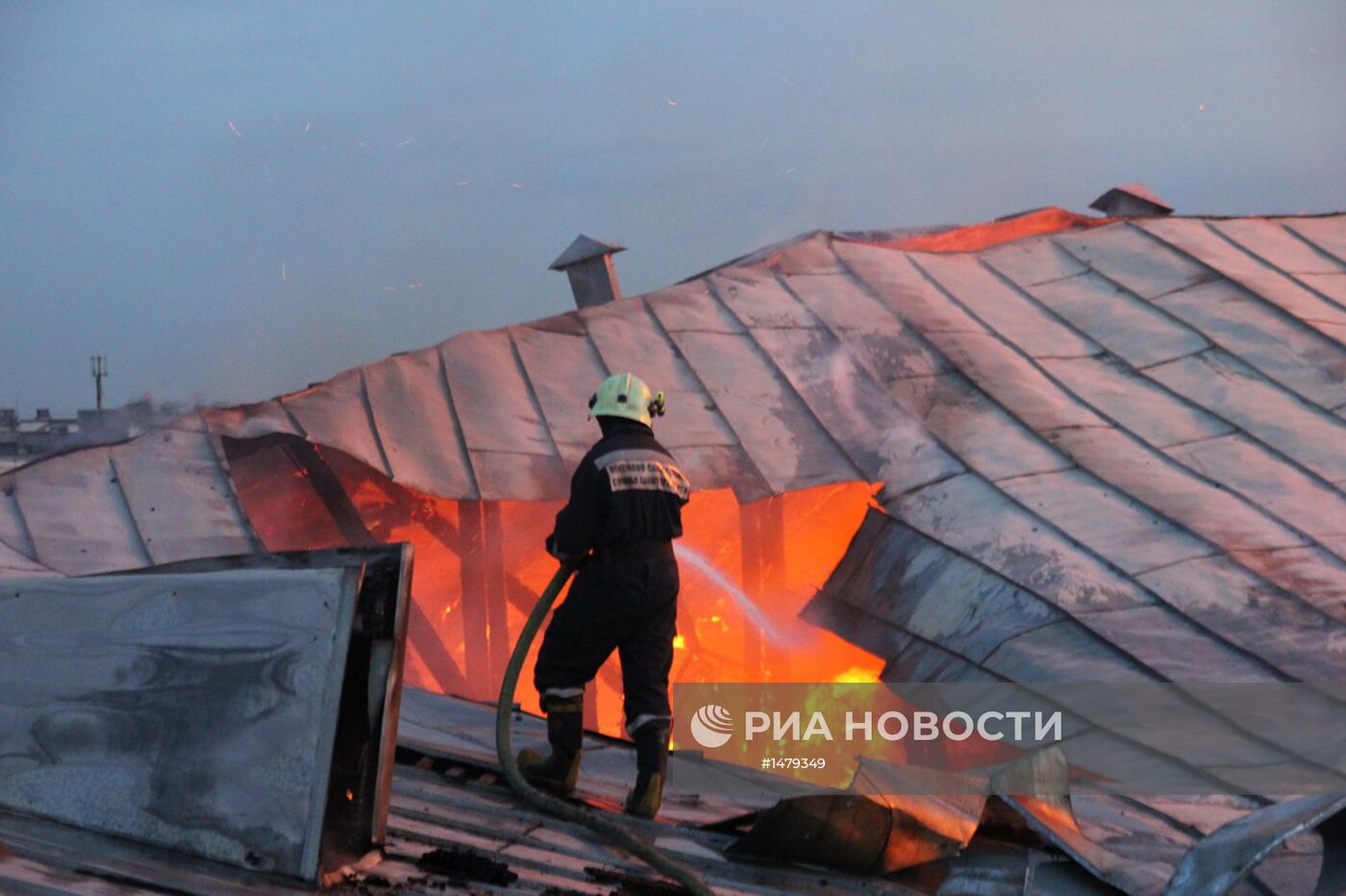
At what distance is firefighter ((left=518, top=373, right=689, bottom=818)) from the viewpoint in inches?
166

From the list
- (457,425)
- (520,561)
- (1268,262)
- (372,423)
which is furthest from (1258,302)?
(372,423)

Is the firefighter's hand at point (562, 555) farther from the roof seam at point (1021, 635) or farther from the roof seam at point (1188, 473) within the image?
the roof seam at point (1188, 473)

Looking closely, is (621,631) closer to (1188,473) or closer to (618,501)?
(618,501)

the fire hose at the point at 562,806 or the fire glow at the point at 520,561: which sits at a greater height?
the fire glow at the point at 520,561

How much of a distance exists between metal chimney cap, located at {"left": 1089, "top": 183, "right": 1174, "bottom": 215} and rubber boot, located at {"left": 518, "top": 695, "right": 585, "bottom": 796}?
25.3 feet

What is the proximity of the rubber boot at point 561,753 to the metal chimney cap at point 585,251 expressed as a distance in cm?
501

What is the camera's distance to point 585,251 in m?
8.91

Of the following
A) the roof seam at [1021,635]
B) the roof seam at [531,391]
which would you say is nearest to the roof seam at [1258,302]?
the roof seam at [1021,635]

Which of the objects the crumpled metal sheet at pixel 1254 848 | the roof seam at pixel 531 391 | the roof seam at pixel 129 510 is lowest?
the crumpled metal sheet at pixel 1254 848

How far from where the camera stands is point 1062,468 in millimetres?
7023

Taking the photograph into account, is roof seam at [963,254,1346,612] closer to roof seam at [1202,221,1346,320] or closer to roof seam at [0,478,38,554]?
roof seam at [1202,221,1346,320]

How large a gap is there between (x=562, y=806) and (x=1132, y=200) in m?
8.13

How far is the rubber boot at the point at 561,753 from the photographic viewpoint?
13.8 ft

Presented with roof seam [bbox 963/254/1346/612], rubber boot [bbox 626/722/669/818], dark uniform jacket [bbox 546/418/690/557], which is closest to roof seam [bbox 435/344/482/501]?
dark uniform jacket [bbox 546/418/690/557]
